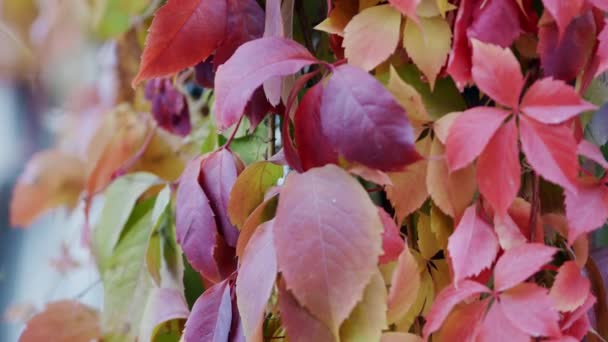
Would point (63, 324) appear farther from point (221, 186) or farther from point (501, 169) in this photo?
point (501, 169)

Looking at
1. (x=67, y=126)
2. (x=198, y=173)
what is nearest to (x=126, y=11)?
(x=67, y=126)

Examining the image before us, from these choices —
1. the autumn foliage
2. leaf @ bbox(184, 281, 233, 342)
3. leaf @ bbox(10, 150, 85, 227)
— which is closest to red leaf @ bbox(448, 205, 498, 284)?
the autumn foliage

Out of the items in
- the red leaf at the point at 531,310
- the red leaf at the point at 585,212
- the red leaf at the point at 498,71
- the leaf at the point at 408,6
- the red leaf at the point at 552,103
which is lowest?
the red leaf at the point at 531,310

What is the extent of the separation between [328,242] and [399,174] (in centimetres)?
6

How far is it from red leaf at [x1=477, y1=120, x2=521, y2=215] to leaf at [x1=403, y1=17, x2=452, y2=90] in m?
0.04

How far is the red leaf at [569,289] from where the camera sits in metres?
0.22

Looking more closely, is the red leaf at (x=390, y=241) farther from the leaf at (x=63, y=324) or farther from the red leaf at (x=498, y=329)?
the leaf at (x=63, y=324)

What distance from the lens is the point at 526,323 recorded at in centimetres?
21

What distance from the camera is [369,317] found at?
0.21 m

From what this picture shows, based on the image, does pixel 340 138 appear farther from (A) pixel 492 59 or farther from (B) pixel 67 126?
(B) pixel 67 126

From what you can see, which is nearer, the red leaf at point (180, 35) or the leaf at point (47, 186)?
the red leaf at point (180, 35)

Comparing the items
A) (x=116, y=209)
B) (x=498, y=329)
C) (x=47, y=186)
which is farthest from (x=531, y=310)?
Answer: (x=47, y=186)

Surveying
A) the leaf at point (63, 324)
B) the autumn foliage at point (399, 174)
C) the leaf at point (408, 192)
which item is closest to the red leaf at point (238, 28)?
the autumn foliage at point (399, 174)

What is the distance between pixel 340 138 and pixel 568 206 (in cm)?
10
